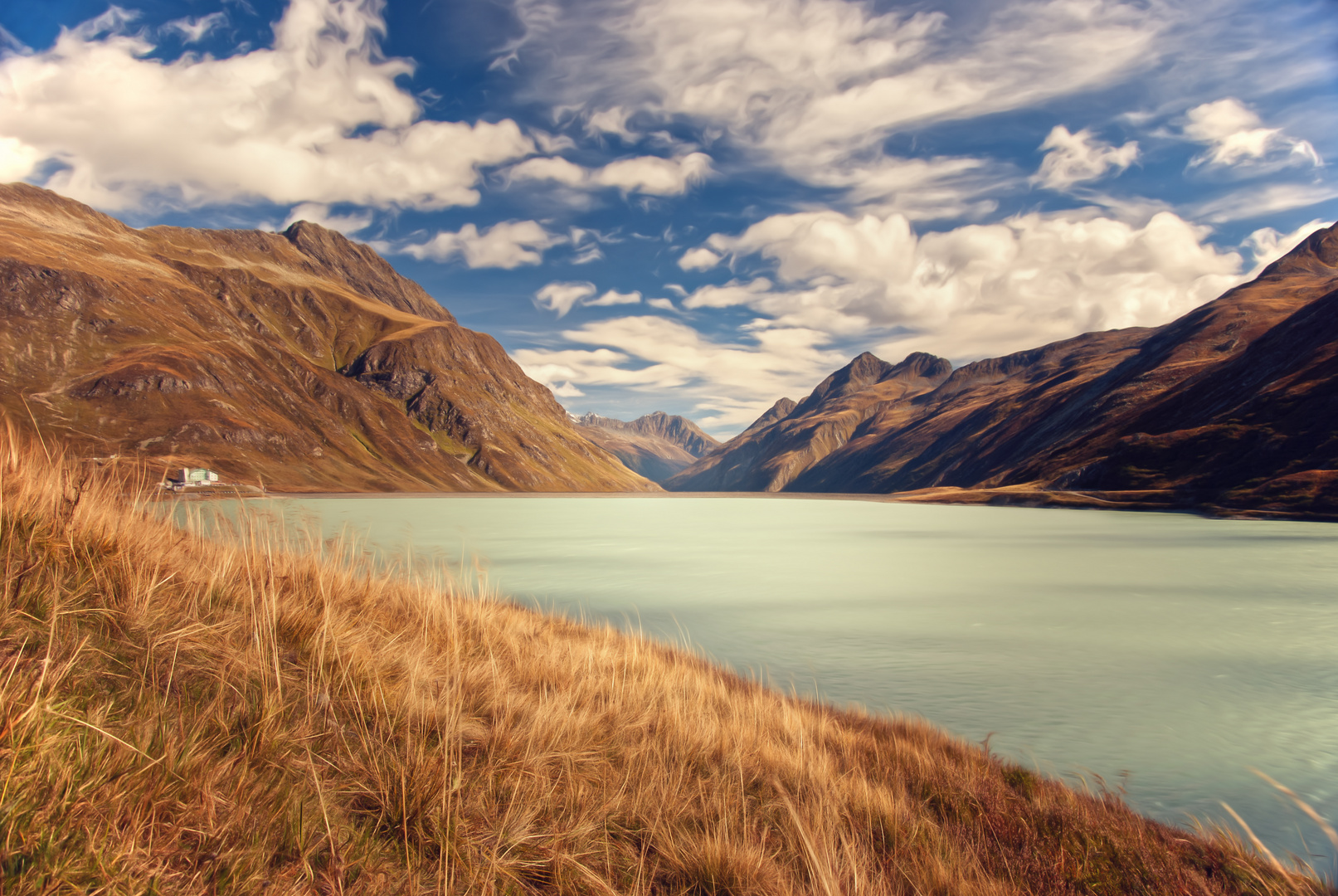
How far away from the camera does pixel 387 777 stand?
3566 millimetres

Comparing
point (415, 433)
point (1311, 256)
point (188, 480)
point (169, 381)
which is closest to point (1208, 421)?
point (188, 480)

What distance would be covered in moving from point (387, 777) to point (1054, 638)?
15.9 meters

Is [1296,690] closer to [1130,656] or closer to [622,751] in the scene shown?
[1130,656]

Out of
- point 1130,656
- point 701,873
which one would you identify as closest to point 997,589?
point 1130,656

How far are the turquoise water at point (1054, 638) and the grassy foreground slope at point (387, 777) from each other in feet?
8.57

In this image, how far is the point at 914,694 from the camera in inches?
423

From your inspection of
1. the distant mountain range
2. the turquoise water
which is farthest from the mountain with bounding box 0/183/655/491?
the turquoise water

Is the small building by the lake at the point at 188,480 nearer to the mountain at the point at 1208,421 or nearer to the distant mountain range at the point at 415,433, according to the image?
the distant mountain range at the point at 415,433

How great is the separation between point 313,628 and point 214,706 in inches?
75.8

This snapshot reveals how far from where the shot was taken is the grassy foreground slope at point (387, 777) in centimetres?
264

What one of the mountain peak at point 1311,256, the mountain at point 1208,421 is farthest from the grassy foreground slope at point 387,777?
the mountain peak at point 1311,256

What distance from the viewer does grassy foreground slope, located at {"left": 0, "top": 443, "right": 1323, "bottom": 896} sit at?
8.65 feet

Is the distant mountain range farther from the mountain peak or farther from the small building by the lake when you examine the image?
the small building by the lake

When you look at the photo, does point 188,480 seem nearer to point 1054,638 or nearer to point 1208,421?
point 1054,638
